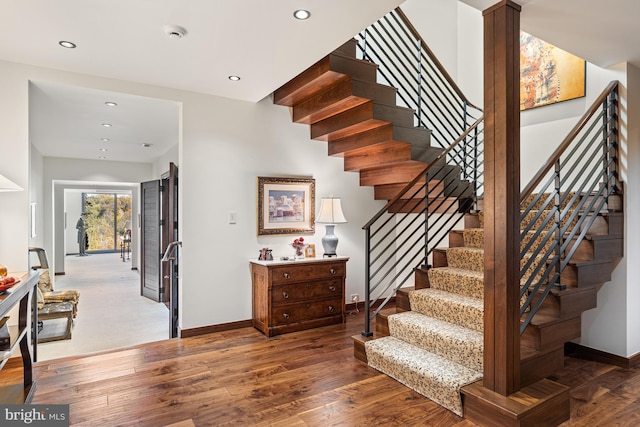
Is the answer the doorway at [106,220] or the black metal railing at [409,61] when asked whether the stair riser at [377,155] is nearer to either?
the black metal railing at [409,61]

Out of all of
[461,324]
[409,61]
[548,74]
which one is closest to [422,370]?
[461,324]

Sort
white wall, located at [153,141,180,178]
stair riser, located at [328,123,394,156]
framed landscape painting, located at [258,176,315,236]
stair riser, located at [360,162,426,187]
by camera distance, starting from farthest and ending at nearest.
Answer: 1. white wall, located at [153,141,180,178]
2. framed landscape painting, located at [258,176,315,236]
3. stair riser, located at [360,162,426,187]
4. stair riser, located at [328,123,394,156]

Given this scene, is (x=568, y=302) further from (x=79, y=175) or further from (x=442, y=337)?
(x=79, y=175)

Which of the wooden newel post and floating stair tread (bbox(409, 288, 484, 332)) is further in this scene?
floating stair tread (bbox(409, 288, 484, 332))

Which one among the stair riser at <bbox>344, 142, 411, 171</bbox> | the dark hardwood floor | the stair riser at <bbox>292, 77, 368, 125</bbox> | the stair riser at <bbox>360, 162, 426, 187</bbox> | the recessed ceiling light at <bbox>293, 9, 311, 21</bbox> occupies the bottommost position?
the dark hardwood floor

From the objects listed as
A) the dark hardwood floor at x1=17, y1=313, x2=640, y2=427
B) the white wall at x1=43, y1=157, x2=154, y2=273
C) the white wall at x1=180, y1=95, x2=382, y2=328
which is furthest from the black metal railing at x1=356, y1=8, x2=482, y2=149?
the white wall at x1=43, y1=157, x2=154, y2=273

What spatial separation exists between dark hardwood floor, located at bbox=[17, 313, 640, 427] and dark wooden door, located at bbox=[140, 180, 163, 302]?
2889 millimetres

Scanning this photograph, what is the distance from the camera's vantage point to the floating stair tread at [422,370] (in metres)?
2.39

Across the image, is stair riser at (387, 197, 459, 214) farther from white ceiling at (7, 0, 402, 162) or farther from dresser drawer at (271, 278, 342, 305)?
white ceiling at (7, 0, 402, 162)

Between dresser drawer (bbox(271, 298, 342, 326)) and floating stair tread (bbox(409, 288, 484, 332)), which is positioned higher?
floating stair tread (bbox(409, 288, 484, 332))

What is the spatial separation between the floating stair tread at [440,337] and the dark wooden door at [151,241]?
4157 millimetres

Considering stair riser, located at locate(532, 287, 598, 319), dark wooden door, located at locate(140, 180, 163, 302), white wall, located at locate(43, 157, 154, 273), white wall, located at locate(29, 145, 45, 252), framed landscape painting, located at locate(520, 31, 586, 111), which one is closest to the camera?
stair riser, located at locate(532, 287, 598, 319)

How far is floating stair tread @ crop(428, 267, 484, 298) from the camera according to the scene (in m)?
3.07

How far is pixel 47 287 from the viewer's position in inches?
204
